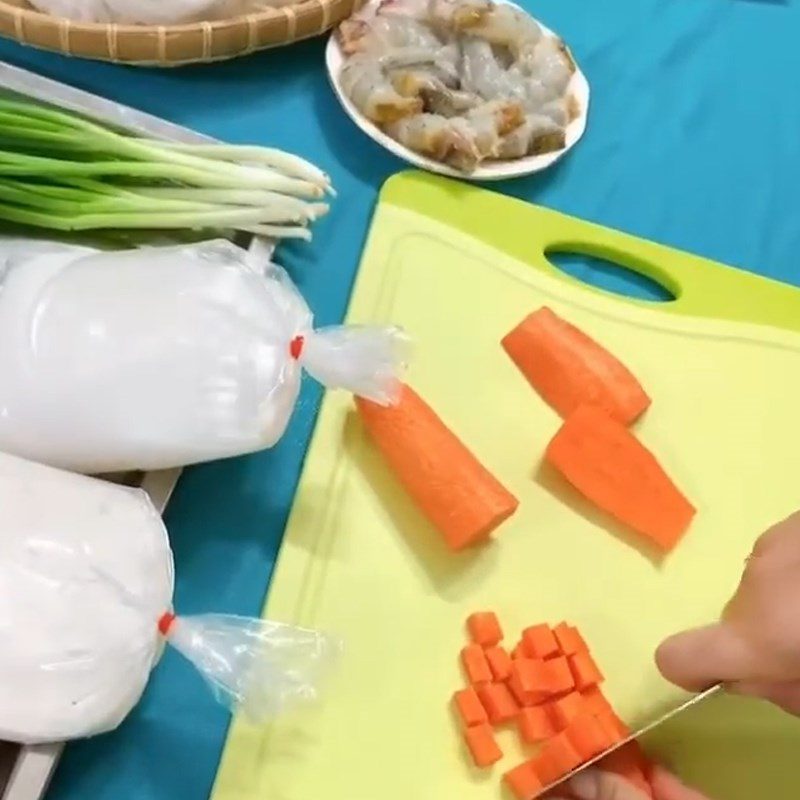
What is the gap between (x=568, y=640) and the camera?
919 millimetres

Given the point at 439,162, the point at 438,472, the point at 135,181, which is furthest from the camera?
the point at 439,162

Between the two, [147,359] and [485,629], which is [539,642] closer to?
[485,629]

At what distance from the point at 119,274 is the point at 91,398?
0.35 ft

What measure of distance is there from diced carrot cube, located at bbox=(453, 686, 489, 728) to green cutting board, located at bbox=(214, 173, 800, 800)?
0.02m

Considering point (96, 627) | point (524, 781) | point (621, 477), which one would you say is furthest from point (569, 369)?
point (96, 627)

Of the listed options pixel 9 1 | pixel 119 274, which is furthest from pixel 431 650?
pixel 9 1

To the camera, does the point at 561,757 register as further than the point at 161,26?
No

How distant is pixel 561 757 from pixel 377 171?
0.61 m

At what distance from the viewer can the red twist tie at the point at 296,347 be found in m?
0.90

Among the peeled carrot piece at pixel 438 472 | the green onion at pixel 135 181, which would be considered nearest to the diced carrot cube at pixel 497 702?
the peeled carrot piece at pixel 438 472

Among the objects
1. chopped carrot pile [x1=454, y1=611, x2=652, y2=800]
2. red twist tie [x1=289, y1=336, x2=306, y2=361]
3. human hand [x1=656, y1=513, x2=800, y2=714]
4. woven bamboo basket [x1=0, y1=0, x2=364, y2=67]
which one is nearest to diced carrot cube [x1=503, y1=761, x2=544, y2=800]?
chopped carrot pile [x1=454, y1=611, x2=652, y2=800]

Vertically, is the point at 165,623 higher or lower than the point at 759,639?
lower

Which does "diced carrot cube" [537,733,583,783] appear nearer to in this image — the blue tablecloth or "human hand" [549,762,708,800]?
"human hand" [549,762,708,800]

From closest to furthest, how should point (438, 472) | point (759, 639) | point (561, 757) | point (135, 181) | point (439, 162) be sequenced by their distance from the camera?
point (759, 639), point (561, 757), point (438, 472), point (135, 181), point (439, 162)
